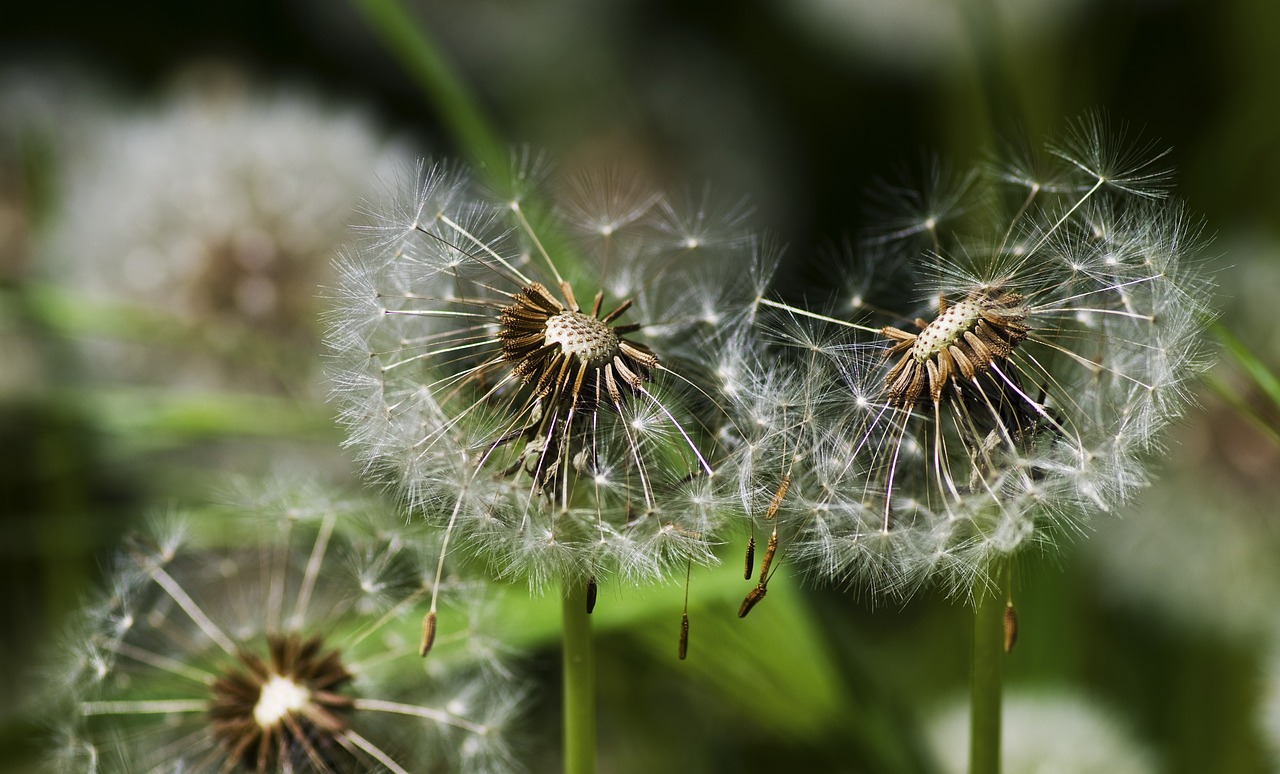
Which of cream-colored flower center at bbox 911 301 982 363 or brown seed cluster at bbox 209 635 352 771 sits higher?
cream-colored flower center at bbox 911 301 982 363

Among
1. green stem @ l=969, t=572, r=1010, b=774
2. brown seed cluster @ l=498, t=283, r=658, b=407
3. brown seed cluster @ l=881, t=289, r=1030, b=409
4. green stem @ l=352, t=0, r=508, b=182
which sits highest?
green stem @ l=352, t=0, r=508, b=182

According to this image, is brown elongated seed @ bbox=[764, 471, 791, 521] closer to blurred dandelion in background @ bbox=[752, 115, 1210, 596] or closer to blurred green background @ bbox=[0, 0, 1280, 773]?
blurred dandelion in background @ bbox=[752, 115, 1210, 596]

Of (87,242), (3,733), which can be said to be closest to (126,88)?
(87,242)

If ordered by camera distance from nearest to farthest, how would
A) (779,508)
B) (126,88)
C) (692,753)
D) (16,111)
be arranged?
(779,508)
(692,753)
(16,111)
(126,88)

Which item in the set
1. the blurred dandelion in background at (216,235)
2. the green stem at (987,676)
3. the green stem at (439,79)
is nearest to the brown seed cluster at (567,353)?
the green stem at (987,676)

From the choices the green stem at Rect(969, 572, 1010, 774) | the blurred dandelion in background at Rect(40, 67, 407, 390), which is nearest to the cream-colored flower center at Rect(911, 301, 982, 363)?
the green stem at Rect(969, 572, 1010, 774)

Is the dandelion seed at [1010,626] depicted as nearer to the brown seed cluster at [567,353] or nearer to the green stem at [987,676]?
the green stem at [987,676]

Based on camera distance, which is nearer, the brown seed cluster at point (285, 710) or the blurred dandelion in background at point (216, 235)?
the brown seed cluster at point (285, 710)

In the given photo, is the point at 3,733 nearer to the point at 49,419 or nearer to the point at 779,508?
the point at 49,419
